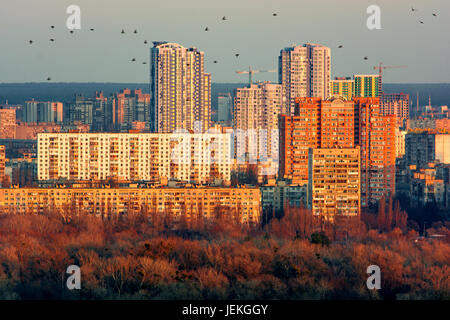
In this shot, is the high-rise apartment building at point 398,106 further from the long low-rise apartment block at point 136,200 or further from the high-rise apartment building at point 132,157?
the long low-rise apartment block at point 136,200

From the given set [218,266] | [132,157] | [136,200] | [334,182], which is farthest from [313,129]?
[218,266]

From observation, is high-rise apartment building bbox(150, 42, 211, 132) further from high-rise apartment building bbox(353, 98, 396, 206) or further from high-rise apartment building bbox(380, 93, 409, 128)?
high-rise apartment building bbox(353, 98, 396, 206)

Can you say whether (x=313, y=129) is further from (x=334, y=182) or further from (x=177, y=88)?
(x=177, y=88)

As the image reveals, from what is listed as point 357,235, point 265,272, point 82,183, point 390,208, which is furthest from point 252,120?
point 265,272

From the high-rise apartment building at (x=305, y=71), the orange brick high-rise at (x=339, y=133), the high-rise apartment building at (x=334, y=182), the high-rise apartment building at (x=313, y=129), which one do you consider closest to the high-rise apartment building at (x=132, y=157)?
the high-rise apartment building at (x=313, y=129)

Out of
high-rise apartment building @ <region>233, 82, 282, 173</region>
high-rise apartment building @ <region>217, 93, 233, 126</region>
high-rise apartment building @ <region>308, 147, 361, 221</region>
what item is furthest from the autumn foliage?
high-rise apartment building @ <region>217, 93, 233, 126</region>

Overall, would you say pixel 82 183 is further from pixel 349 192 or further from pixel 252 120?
pixel 252 120
